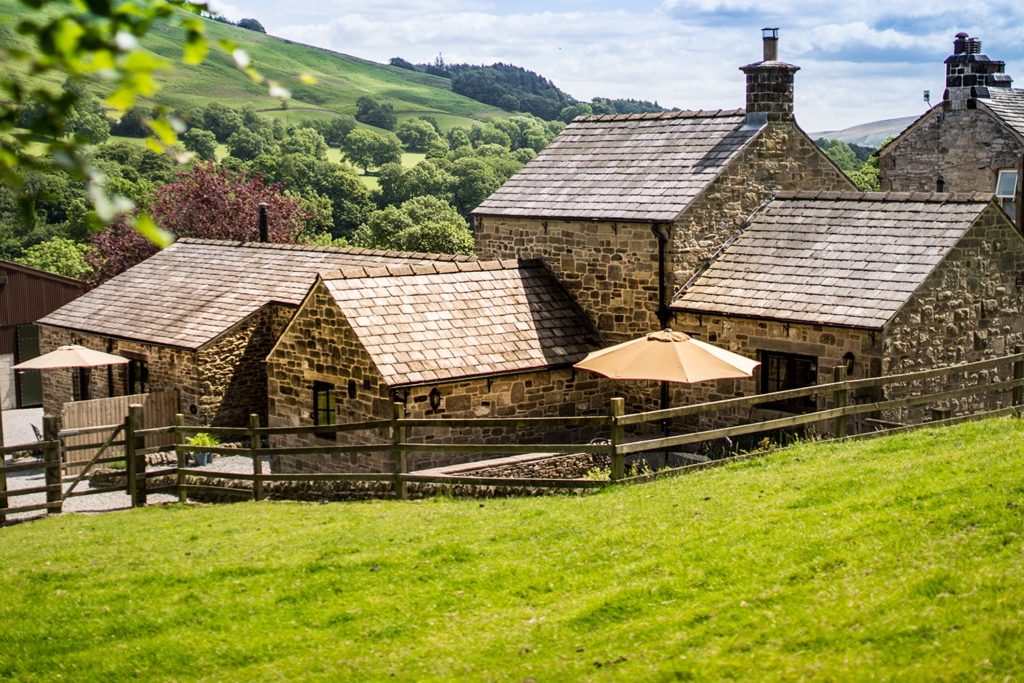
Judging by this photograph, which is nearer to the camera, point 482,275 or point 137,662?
point 137,662

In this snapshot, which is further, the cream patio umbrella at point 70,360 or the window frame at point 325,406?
the cream patio umbrella at point 70,360

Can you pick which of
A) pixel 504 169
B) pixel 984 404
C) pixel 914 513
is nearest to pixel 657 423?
pixel 984 404

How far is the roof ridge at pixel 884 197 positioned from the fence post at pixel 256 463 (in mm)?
11597

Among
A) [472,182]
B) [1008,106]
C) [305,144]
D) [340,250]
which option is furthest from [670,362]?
[305,144]

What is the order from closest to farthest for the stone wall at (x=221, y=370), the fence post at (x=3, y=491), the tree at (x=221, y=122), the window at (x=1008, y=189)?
the fence post at (x=3, y=491) → the stone wall at (x=221, y=370) → the window at (x=1008, y=189) → the tree at (x=221, y=122)

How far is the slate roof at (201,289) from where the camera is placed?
89.0ft

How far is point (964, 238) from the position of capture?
67.3ft

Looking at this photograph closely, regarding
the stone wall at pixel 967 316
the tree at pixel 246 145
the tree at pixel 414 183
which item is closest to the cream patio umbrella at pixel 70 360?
the stone wall at pixel 967 316

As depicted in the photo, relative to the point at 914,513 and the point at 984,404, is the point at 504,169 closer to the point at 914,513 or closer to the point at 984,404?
the point at 984,404

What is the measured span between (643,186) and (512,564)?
1347cm

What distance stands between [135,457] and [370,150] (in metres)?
133

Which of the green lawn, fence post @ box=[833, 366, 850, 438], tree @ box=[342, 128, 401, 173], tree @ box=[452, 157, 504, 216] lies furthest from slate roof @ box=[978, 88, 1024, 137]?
tree @ box=[342, 128, 401, 173]

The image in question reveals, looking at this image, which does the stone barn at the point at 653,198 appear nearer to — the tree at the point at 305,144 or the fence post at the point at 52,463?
the fence post at the point at 52,463

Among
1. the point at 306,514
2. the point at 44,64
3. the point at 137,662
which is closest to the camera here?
the point at 44,64
